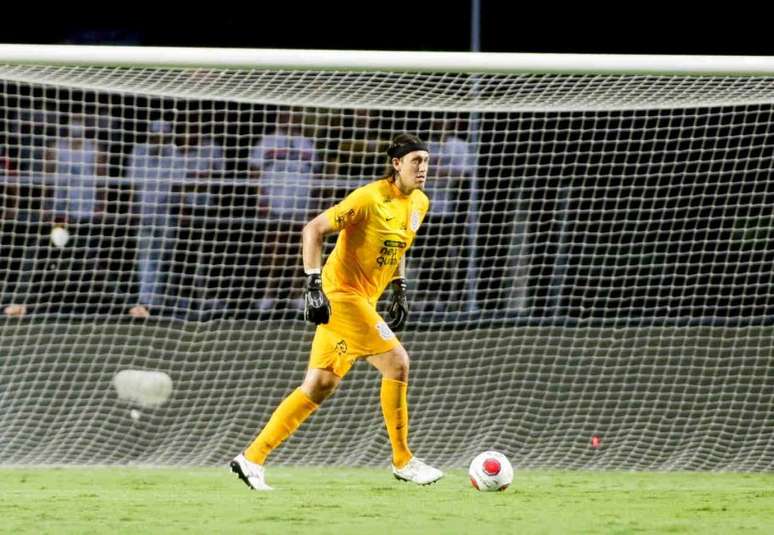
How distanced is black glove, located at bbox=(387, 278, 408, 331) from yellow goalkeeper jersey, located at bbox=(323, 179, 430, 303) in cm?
26

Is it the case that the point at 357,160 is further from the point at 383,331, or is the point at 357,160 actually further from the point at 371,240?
the point at 383,331

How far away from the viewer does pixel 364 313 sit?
6.33m

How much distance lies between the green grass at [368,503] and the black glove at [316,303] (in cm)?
73

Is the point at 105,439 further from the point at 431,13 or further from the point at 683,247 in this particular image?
the point at 431,13

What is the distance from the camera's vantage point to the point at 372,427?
8.25 meters

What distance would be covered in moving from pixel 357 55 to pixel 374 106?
1090 mm

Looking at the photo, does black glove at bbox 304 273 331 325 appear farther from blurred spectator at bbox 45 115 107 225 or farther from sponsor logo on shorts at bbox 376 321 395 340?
blurred spectator at bbox 45 115 107 225

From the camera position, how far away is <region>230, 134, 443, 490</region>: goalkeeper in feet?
20.6

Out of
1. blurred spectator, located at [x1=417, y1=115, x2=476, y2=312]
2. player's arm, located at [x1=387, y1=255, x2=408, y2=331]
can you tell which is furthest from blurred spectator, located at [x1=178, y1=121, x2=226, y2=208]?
player's arm, located at [x1=387, y1=255, x2=408, y2=331]

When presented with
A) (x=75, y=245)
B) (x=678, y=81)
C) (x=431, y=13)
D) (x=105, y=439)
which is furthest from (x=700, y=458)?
(x=431, y=13)

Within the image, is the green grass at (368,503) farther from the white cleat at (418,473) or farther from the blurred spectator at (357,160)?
the blurred spectator at (357,160)

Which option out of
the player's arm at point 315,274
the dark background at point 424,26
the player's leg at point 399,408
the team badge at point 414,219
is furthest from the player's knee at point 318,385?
the dark background at point 424,26

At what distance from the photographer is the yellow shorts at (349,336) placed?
632cm

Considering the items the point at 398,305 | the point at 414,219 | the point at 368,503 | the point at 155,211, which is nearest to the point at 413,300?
the point at 155,211
